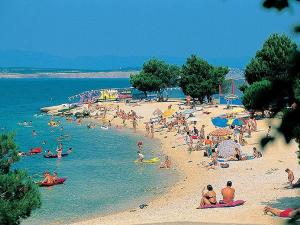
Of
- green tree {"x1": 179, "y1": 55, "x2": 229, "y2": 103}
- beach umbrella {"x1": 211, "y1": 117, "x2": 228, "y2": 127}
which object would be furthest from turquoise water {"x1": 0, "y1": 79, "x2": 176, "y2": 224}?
green tree {"x1": 179, "y1": 55, "x2": 229, "y2": 103}

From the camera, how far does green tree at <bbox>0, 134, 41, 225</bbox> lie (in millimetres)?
15266

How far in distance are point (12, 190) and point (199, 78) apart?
190 ft

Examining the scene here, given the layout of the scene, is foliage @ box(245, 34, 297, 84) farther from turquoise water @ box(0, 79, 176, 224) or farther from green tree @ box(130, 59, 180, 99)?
green tree @ box(130, 59, 180, 99)

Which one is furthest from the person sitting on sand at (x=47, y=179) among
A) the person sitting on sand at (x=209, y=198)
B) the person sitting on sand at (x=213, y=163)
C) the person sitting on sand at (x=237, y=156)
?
the person sitting on sand at (x=209, y=198)

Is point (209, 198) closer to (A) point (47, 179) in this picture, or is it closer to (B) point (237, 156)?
(A) point (47, 179)

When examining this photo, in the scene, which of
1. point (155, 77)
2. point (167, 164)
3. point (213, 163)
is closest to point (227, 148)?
point (213, 163)

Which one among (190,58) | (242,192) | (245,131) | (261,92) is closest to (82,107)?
(190,58)

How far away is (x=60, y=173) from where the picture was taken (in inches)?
1441

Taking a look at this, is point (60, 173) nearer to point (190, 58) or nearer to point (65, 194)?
point (65, 194)

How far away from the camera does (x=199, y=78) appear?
72.1 meters

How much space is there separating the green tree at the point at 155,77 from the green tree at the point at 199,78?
31.9 ft

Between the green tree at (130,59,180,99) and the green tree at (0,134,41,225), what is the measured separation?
67.5 meters

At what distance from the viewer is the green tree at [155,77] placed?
3282 inches

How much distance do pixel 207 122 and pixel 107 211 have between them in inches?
1201
